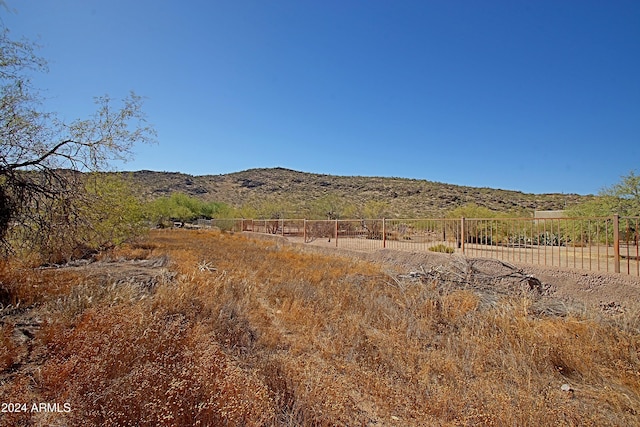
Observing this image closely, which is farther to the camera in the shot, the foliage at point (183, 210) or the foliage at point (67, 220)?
the foliage at point (183, 210)

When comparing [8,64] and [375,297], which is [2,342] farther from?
[375,297]

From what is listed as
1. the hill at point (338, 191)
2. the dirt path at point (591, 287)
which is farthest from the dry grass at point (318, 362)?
the hill at point (338, 191)

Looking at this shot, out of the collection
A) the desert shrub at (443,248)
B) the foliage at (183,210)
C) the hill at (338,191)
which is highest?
the hill at (338,191)

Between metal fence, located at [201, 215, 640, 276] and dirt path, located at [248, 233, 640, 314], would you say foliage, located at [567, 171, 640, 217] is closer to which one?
metal fence, located at [201, 215, 640, 276]

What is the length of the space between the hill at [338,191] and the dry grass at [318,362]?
117ft

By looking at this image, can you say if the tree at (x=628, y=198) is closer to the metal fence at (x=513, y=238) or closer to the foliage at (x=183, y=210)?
the metal fence at (x=513, y=238)

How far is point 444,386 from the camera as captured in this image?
12.2ft

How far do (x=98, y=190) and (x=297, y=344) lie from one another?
6142 mm

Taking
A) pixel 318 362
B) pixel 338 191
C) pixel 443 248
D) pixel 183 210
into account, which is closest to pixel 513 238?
pixel 443 248

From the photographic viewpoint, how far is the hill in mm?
54125

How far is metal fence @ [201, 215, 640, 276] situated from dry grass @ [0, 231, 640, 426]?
408 cm

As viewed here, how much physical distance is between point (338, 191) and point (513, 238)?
61074 mm

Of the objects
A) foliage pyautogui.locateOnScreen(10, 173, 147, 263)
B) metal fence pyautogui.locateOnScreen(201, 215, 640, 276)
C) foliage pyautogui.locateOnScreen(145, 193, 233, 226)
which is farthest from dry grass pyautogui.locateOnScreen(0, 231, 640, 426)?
foliage pyautogui.locateOnScreen(145, 193, 233, 226)

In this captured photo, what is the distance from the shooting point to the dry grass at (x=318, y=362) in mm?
3029
